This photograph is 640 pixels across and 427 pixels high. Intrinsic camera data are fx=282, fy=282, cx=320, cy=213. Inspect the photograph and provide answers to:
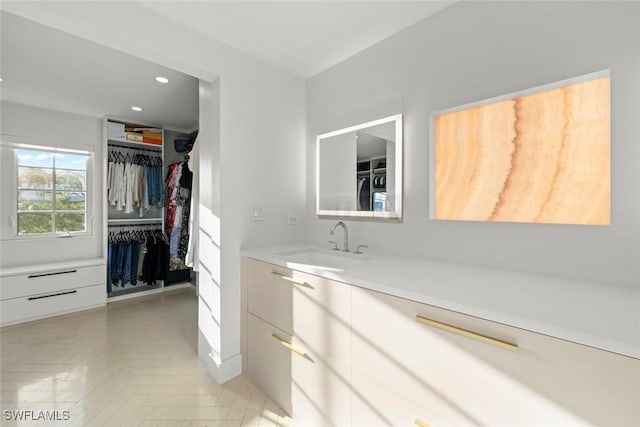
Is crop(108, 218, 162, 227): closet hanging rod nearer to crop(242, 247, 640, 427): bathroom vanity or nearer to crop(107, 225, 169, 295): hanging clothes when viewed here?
crop(107, 225, 169, 295): hanging clothes

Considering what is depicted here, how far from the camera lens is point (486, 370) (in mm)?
920

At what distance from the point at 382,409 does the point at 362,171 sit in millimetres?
1493

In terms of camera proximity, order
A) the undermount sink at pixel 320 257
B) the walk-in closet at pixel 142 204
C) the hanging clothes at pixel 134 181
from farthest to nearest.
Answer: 1. the hanging clothes at pixel 134 181
2. the walk-in closet at pixel 142 204
3. the undermount sink at pixel 320 257

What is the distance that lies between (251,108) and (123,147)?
2700 millimetres

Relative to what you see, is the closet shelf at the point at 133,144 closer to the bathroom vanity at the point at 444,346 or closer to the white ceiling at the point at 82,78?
the white ceiling at the point at 82,78

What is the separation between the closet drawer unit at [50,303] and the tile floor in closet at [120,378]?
0.10m

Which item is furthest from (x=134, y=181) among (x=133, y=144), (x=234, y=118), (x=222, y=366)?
(x=222, y=366)

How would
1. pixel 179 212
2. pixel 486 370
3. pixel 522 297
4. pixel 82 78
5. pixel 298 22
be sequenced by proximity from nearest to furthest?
pixel 486 370 → pixel 522 297 → pixel 298 22 → pixel 82 78 → pixel 179 212

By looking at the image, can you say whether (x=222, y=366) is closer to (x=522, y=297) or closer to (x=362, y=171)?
(x=362, y=171)

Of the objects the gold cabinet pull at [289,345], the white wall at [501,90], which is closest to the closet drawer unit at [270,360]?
the gold cabinet pull at [289,345]

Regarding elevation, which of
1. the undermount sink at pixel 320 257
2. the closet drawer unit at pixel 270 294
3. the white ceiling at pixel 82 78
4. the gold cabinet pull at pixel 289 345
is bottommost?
the gold cabinet pull at pixel 289 345

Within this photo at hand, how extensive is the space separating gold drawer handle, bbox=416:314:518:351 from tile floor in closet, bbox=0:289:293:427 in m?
1.16

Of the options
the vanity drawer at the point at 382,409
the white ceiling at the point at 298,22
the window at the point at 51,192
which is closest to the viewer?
the vanity drawer at the point at 382,409

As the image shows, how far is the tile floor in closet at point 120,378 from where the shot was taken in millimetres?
1679
